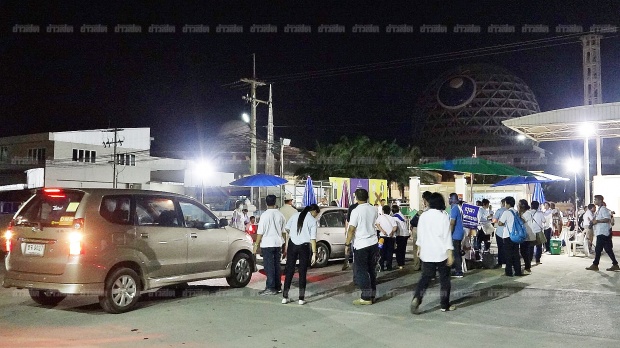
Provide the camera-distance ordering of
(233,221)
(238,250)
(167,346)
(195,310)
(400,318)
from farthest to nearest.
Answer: (233,221)
(238,250)
(195,310)
(400,318)
(167,346)

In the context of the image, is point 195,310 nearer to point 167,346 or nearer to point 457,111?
point 167,346

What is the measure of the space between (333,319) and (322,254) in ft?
20.4

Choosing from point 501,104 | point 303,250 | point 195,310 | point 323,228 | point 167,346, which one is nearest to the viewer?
point 167,346

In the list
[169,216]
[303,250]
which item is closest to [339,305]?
[303,250]

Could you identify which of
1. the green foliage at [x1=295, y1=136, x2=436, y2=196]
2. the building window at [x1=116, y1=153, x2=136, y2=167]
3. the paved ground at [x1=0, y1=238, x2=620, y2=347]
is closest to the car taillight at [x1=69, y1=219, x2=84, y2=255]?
the paved ground at [x1=0, y1=238, x2=620, y2=347]

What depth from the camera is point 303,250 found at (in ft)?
29.0

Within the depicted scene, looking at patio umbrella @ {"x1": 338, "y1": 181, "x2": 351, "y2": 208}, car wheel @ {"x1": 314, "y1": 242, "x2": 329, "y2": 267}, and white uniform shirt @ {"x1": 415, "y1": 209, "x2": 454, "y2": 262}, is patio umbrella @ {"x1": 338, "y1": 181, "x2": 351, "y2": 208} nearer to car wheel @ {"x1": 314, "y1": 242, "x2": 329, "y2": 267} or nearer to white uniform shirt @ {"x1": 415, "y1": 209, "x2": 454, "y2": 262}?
car wheel @ {"x1": 314, "y1": 242, "x2": 329, "y2": 267}

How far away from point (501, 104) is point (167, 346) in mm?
96779

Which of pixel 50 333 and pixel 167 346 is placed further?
pixel 50 333

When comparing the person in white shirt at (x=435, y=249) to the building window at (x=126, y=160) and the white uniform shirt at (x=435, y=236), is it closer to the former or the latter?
the white uniform shirt at (x=435, y=236)

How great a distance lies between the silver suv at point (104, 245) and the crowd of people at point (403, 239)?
138 centimetres

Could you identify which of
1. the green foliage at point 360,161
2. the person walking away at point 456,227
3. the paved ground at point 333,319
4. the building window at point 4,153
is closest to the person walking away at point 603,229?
the paved ground at point 333,319

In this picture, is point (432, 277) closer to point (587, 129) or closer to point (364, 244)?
point (364, 244)

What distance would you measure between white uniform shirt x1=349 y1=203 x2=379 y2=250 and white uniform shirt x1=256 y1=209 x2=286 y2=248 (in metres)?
1.51
